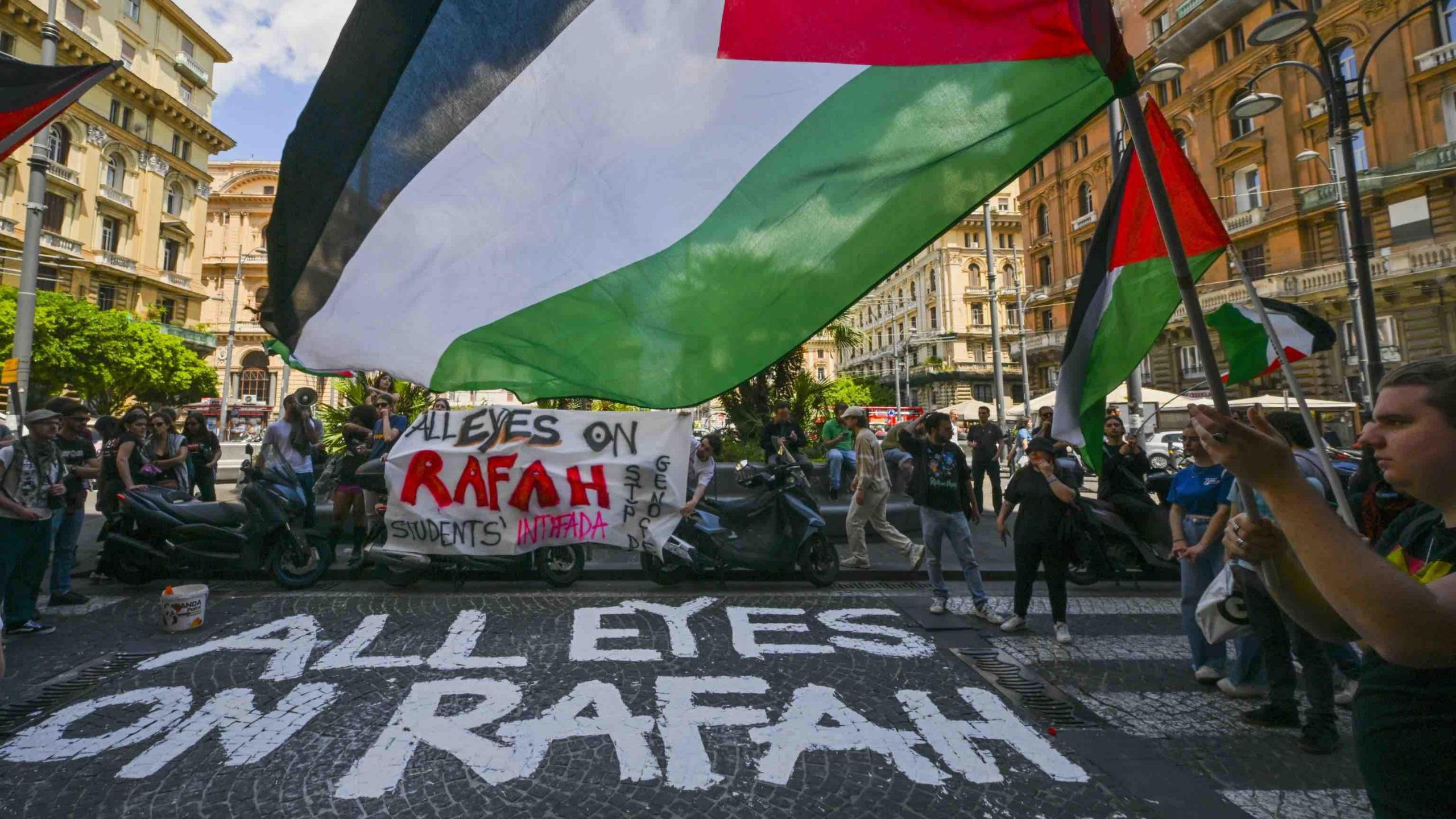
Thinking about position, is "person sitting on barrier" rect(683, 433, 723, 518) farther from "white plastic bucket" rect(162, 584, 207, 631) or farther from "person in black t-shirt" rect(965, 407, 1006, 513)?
"person in black t-shirt" rect(965, 407, 1006, 513)

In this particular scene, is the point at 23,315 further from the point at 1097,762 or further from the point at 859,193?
the point at 1097,762

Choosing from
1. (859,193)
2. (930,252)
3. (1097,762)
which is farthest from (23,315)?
(930,252)

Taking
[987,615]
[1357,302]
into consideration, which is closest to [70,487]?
[987,615]

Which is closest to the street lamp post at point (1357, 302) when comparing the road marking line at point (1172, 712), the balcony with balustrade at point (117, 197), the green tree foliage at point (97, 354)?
the road marking line at point (1172, 712)

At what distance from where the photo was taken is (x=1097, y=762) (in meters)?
3.33

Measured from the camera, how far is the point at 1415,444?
1.35 metres

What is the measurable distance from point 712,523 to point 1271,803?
4.67 meters

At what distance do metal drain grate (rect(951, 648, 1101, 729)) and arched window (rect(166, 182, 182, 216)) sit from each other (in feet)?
193

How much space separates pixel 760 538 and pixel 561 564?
1968mm

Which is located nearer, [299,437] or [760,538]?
[760,538]

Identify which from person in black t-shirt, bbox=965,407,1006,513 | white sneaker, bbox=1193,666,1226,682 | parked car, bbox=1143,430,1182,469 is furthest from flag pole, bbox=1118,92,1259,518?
parked car, bbox=1143,430,1182,469

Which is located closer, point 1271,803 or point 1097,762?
point 1271,803

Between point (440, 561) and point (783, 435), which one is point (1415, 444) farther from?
point (783, 435)

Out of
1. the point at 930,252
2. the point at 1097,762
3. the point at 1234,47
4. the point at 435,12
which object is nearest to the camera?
the point at 435,12
